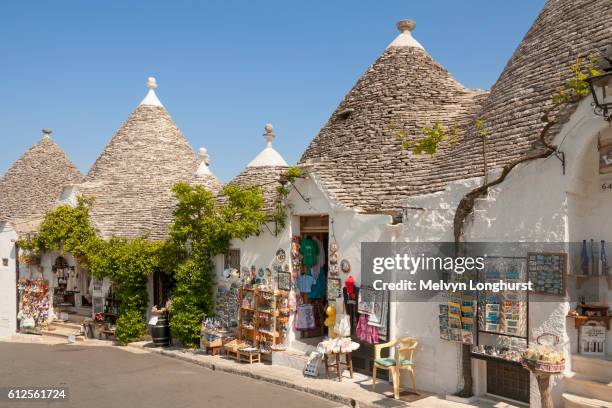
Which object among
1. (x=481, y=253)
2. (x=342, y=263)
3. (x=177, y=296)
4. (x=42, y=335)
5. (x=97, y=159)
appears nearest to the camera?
(x=481, y=253)

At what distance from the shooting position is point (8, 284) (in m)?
19.6

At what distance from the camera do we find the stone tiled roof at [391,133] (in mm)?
11531

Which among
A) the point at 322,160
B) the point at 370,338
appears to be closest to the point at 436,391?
the point at 370,338

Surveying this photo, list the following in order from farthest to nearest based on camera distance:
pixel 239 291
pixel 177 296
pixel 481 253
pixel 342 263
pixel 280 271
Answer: pixel 177 296, pixel 239 291, pixel 280 271, pixel 342 263, pixel 481 253

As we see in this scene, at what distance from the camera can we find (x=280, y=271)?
12.9 m

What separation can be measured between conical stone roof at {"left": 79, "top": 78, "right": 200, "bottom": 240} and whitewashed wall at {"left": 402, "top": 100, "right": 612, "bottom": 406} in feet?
36.7

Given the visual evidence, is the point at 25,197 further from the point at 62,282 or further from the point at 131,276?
the point at 131,276

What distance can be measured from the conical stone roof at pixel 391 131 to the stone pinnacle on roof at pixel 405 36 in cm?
3

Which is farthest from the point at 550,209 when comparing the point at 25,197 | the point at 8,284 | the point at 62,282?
the point at 25,197

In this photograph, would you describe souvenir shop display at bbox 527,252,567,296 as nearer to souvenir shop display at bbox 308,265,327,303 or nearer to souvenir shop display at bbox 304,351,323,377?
souvenir shop display at bbox 304,351,323,377

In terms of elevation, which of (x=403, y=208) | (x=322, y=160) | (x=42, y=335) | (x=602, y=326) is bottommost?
(x=42, y=335)

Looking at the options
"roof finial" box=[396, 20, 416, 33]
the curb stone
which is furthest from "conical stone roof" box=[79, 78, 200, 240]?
"roof finial" box=[396, 20, 416, 33]

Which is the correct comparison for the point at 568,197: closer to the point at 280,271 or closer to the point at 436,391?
the point at 436,391

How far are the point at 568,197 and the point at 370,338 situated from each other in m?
4.61
